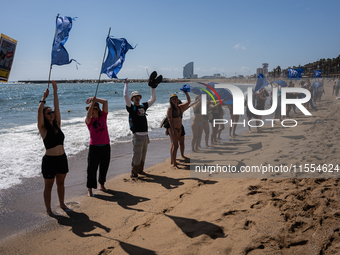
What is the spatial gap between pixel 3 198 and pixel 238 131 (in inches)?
340

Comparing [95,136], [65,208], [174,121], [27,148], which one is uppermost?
[174,121]

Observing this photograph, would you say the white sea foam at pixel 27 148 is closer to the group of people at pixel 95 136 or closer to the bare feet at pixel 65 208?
the group of people at pixel 95 136

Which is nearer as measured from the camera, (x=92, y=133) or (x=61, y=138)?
(x=61, y=138)

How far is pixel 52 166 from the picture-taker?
3902 mm

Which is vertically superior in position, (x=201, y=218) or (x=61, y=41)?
(x=61, y=41)

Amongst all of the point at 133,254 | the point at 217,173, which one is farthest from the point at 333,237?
the point at 217,173

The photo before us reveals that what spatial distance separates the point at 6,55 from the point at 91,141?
1901 millimetres

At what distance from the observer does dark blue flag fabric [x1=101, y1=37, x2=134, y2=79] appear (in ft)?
15.9

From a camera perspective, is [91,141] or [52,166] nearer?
[52,166]

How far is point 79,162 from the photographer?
7.04 m

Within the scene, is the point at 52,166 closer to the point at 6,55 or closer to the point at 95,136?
the point at 95,136

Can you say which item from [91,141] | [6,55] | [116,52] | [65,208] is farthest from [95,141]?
[6,55]

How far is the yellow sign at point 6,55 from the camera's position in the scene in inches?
144

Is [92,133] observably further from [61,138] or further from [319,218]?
[319,218]
